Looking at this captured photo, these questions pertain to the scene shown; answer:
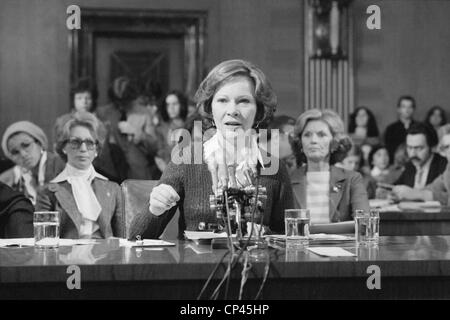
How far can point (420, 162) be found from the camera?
580 cm

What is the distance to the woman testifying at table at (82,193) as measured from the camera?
10.6 ft

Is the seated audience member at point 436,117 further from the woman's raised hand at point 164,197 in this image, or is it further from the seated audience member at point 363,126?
the woman's raised hand at point 164,197

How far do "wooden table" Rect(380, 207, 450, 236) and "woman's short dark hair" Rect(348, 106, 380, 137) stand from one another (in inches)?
131

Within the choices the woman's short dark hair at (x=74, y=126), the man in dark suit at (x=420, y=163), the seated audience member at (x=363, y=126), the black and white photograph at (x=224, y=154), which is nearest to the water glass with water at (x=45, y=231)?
the black and white photograph at (x=224, y=154)

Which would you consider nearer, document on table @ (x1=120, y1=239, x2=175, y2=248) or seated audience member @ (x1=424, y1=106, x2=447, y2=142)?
document on table @ (x1=120, y1=239, x2=175, y2=248)

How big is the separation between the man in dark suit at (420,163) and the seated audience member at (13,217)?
335 cm

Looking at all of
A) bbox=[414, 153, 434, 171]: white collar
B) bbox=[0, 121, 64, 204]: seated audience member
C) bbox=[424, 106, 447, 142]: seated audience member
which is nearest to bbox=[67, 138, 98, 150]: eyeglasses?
bbox=[0, 121, 64, 204]: seated audience member

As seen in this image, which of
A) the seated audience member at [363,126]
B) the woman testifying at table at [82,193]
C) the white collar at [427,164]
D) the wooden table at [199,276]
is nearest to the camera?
the wooden table at [199,276]

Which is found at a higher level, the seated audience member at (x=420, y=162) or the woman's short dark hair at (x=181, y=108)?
the woman's short dark hair at (x=181, y=108)

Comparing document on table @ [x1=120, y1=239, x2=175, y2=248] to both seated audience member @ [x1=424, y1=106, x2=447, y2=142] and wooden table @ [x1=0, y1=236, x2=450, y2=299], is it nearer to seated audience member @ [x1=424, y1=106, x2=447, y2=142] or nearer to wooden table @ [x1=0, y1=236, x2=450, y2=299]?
wooden table @ [x1=0, y1=236, x2=450, y2=299]

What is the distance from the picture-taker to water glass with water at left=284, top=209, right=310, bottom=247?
216cm
